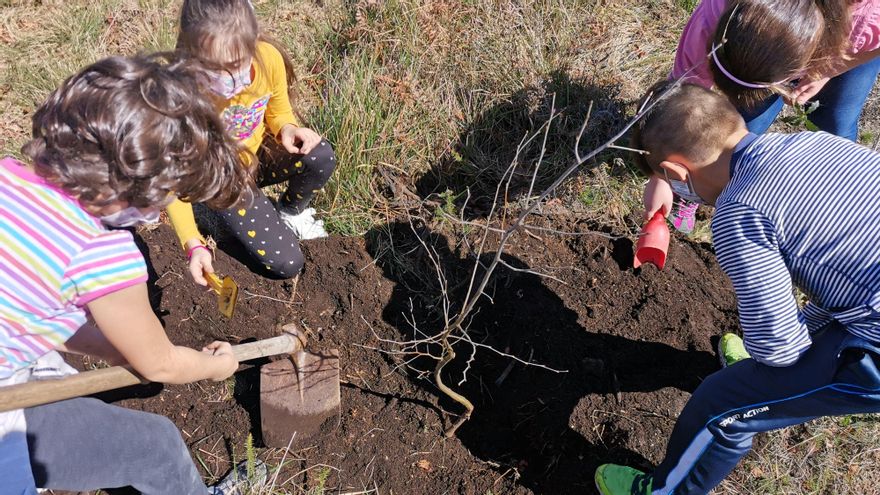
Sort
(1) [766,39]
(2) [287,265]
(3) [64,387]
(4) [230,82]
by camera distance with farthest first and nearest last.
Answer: (2) [287,265], (4) [230,82], (1) [766,39], (3) [64,387]

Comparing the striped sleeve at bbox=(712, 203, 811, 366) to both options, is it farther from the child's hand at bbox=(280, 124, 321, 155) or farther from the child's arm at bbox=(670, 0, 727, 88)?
the child's hand at bbox=(280, 124, 321, 155)

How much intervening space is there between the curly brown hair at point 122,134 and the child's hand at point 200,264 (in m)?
0.90

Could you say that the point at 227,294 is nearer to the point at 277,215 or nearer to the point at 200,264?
the point at 200,264

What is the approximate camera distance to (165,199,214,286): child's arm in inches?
91.0

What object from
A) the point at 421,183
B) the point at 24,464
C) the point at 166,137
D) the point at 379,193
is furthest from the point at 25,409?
the point at 421,183

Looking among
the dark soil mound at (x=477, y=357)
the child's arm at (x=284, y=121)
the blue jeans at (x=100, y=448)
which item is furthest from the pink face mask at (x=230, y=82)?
the blue jeans at (x=100, y=448)

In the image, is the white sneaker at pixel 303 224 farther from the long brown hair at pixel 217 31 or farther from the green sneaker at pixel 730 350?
the green sneaker at pixel 730 350

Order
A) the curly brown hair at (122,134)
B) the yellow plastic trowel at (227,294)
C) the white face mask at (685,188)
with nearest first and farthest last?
the curly brown hair at (122,134) → the white face mask at (685,188) → the yellow plastic trowel at (227,294)

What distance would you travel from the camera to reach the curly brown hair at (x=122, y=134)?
1313mm

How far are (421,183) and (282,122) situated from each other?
2.46ft

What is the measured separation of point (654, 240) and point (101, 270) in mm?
1869

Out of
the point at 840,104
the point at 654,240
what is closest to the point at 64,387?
the point at 654,240

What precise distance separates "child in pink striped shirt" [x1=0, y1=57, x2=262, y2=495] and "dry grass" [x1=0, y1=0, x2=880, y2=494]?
1503 mm

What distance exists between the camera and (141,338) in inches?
57.1
